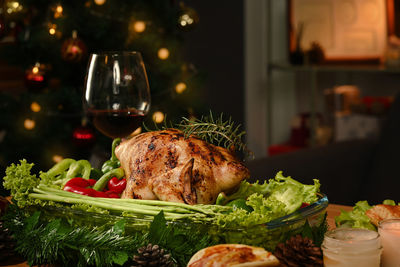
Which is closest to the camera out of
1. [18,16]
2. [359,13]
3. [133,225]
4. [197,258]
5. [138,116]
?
[197,258]

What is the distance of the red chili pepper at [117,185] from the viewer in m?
1.25

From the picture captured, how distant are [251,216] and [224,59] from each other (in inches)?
135

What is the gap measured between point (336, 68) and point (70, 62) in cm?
199

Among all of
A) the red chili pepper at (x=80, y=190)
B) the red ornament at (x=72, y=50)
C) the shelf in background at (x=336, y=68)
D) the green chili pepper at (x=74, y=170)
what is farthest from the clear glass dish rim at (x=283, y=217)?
the shelf in background at (x=336, y=68)

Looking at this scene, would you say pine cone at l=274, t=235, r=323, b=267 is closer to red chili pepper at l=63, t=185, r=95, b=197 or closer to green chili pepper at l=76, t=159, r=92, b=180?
red chili pepper at l=63, t=185, r=95, b=197

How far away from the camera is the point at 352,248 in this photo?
87 cm

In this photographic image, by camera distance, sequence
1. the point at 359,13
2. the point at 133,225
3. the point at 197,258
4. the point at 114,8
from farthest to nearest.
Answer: the point at 359,13 < the point at 114,8 < the point at 133,225 < the point at 197,258

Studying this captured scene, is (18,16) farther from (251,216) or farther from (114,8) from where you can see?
(251,216)

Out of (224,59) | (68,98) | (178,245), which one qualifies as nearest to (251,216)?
(178,245)

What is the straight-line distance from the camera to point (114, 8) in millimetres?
2717

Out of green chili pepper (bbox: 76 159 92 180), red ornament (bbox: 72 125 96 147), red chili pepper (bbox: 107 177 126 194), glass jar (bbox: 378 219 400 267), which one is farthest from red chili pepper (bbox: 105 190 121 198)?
red ornament (bbox: 72 125 96 147)

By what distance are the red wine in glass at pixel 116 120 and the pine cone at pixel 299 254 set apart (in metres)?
0.64

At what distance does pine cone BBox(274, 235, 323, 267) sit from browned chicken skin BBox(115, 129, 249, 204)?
203mm

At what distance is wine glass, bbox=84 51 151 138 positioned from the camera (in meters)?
1.38
